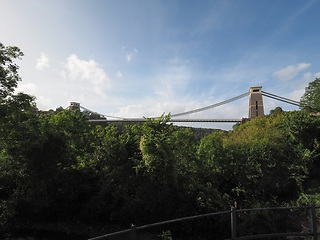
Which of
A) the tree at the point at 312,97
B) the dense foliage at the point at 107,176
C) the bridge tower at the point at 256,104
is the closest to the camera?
the dense foliage at the point at 107,176

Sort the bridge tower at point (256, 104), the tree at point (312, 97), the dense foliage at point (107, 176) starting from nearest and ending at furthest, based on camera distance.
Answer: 1. the dense foliage at point (107, 176)
2. the tree at point (312, 97)
3. the bridge tower at point (256, 104)

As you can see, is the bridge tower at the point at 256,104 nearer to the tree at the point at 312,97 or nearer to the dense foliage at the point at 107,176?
the tree at the point at 312,97

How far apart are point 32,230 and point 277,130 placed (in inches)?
863

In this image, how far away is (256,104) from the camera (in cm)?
4022

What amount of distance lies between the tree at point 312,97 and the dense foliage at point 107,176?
13321mm

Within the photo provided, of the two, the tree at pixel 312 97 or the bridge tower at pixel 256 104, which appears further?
the bridge tower at pixel 256 104

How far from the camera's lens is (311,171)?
16.6 m

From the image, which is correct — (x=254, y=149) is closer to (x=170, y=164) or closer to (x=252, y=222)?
(x=252, y=222)

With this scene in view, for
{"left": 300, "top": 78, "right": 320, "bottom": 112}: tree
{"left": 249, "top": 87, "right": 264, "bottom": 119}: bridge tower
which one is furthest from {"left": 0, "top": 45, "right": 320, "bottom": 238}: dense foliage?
{"left": 249, "top": 87, "right": 264, "bottom": 119}: bridge tower

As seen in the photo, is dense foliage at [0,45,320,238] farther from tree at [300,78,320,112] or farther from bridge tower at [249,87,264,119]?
bridge tower at [249,87,264,119]

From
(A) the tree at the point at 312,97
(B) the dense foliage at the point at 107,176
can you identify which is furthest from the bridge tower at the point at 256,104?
(B) the dense foliage at the point at 107,176

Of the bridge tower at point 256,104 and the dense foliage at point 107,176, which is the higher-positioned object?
the bridge tower at point 256,104

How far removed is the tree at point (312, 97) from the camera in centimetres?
2306

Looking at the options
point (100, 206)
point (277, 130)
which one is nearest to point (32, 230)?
point (100, 206)
